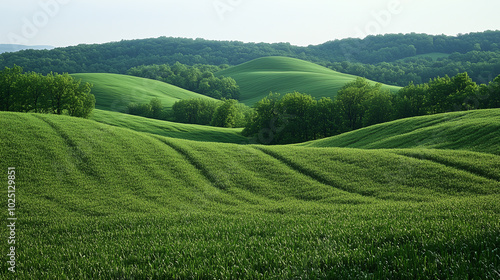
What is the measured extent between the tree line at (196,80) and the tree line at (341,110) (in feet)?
274

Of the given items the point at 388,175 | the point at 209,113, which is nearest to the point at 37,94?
the point at 209,113

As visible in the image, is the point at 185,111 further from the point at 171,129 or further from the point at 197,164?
the point at 197,164

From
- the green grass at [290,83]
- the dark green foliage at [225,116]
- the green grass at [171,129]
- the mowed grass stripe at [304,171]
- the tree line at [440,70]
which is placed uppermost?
the tree line at [440,70]

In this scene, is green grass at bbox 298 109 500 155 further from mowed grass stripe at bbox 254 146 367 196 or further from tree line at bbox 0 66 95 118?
tree line at bbox 0 66 95 118

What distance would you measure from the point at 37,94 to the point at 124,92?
180ft

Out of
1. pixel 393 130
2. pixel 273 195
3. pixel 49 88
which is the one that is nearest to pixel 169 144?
pixel 273 195

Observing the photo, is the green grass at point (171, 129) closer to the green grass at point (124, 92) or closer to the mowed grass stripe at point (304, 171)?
the green grass at point (124, 92)

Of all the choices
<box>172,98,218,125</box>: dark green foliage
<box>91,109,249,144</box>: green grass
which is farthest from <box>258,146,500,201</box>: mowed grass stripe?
<box>172,98,218,125</box>: dark green foliage

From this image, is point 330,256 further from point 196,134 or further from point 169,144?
point 196,134

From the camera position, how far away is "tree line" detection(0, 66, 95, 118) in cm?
6050

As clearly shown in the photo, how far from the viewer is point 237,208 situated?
19.1m

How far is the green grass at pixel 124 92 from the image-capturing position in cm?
10656

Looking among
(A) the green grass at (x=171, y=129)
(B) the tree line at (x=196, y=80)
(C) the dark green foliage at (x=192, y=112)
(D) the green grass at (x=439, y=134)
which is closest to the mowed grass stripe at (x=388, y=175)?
(D) the green grass at (x=439, y=134)

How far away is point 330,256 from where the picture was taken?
7.80 m
